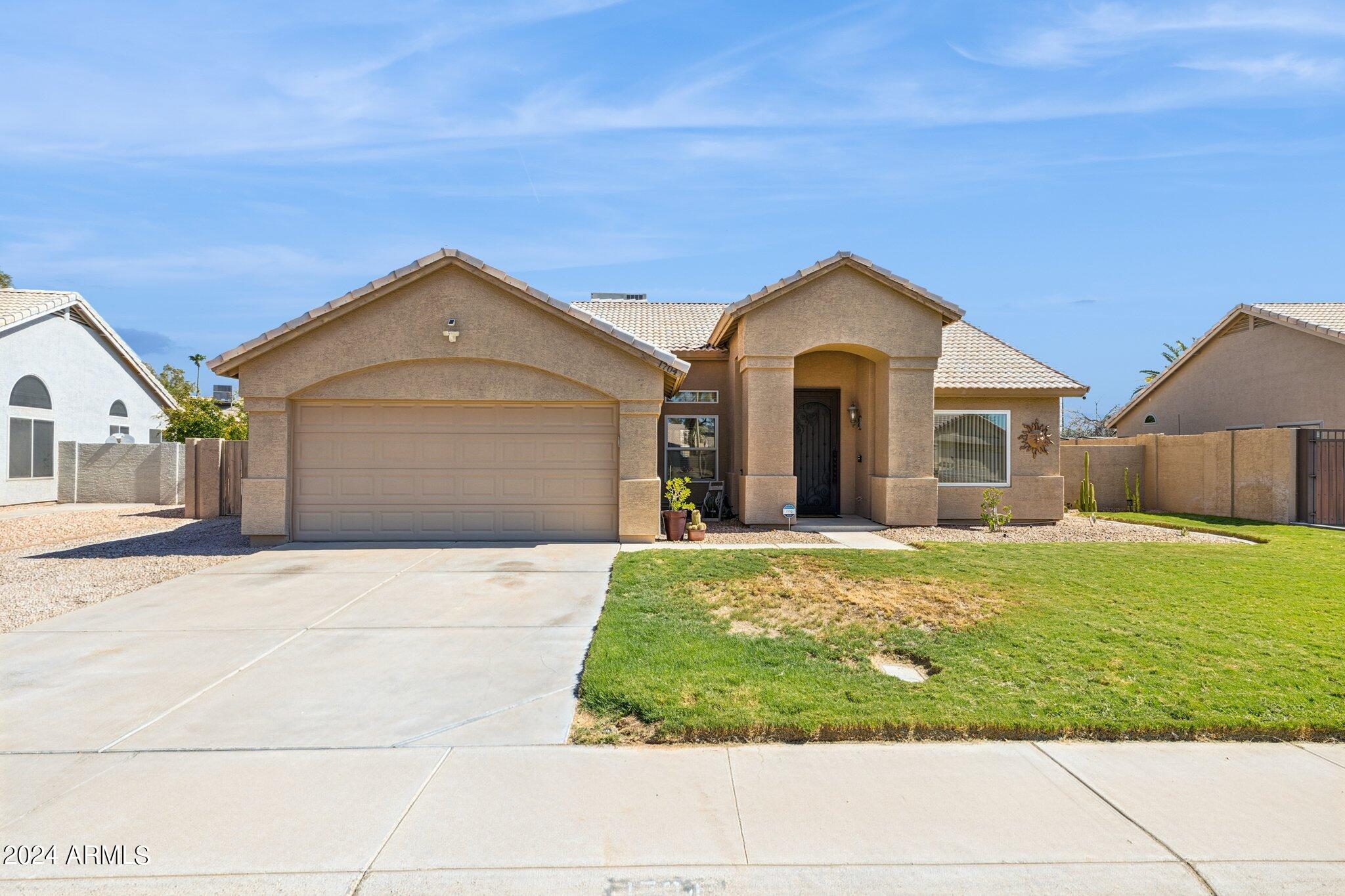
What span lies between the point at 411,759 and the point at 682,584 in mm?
4720

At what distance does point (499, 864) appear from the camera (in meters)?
3.38

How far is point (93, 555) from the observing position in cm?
1148

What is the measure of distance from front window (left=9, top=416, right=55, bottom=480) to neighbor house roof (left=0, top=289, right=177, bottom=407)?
267 cm

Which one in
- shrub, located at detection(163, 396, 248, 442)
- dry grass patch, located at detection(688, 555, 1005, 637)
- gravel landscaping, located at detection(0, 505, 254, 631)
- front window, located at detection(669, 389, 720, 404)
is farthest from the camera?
shrub, located at detection(163, 396, 248, 442)

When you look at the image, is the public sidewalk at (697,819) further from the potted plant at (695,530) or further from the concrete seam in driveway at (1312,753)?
the potted plant at (695,530)

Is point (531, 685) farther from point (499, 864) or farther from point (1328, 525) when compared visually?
point (1328, 525)

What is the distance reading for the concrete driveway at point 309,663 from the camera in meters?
4.86

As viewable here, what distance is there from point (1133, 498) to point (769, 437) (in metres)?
11.0

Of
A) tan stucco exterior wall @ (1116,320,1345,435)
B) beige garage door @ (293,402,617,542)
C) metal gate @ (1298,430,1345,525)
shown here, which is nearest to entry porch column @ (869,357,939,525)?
beige garage door @ (293,402,617,542)

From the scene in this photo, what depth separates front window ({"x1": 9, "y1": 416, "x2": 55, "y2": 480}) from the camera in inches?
789

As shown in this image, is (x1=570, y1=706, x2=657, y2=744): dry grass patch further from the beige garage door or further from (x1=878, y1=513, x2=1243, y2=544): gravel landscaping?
(x1=878, y1=513, x2=1243, y2=544): gravel landscaping

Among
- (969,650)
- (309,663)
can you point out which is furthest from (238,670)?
(969,650)

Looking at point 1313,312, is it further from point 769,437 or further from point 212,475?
point 212,475

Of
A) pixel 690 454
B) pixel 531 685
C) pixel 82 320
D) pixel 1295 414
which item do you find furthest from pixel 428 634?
pixel 82 320
